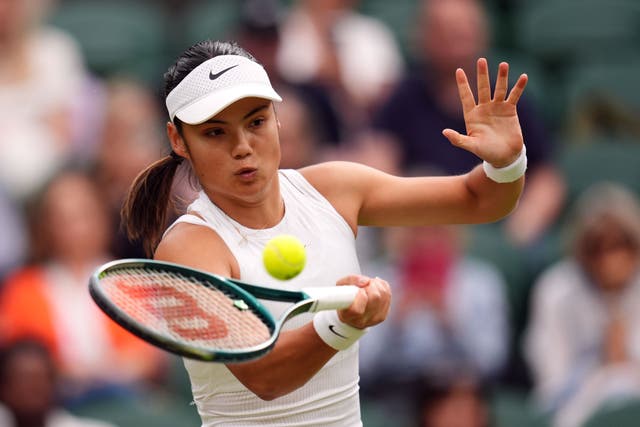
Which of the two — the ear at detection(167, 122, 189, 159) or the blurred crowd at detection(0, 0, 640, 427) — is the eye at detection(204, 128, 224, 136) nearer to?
the ear at detection(167, 122, 189, 159)

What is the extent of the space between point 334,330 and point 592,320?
10.3 feet

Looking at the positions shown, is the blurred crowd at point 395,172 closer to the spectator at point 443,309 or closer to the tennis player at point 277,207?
the spectator at point 443,309

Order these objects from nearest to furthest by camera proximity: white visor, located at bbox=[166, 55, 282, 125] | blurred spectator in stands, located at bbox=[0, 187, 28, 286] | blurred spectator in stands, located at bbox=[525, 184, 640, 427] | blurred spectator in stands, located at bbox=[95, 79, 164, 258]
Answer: white visor, located at bbox=[166, 55, 282, 125] < blurred spectator in stands, located at bbox=[525, 184, 640, 427] < blurred spectator in stands, located at bbox=[0, 187, 28, 286] < blurred spectator in stands, located at bbox=[95, 79, 164, 258]

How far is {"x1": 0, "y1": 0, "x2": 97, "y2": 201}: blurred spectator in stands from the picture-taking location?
6.98m

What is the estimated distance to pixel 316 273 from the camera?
334 centimetres

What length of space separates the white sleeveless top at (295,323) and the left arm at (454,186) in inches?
3.2

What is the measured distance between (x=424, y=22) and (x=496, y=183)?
393cm

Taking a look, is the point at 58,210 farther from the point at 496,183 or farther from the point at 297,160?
the point at 496,183

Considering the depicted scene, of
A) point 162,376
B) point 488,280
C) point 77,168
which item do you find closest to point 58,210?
point 77,168

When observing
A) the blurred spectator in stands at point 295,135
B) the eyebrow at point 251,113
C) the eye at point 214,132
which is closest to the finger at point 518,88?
the eyebrow at point 251,113

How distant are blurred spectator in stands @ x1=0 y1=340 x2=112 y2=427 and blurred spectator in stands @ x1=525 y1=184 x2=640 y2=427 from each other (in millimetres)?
2109

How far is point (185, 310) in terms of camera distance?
298 cm

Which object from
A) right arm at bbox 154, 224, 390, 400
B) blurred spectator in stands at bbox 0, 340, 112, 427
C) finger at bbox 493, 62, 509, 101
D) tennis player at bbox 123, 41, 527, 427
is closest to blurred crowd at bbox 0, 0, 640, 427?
blurred spectator in stands at bbox 0, 340, 112, 427

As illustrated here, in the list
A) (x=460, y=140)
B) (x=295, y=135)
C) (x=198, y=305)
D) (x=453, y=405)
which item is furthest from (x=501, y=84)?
(x=295, y=135)
